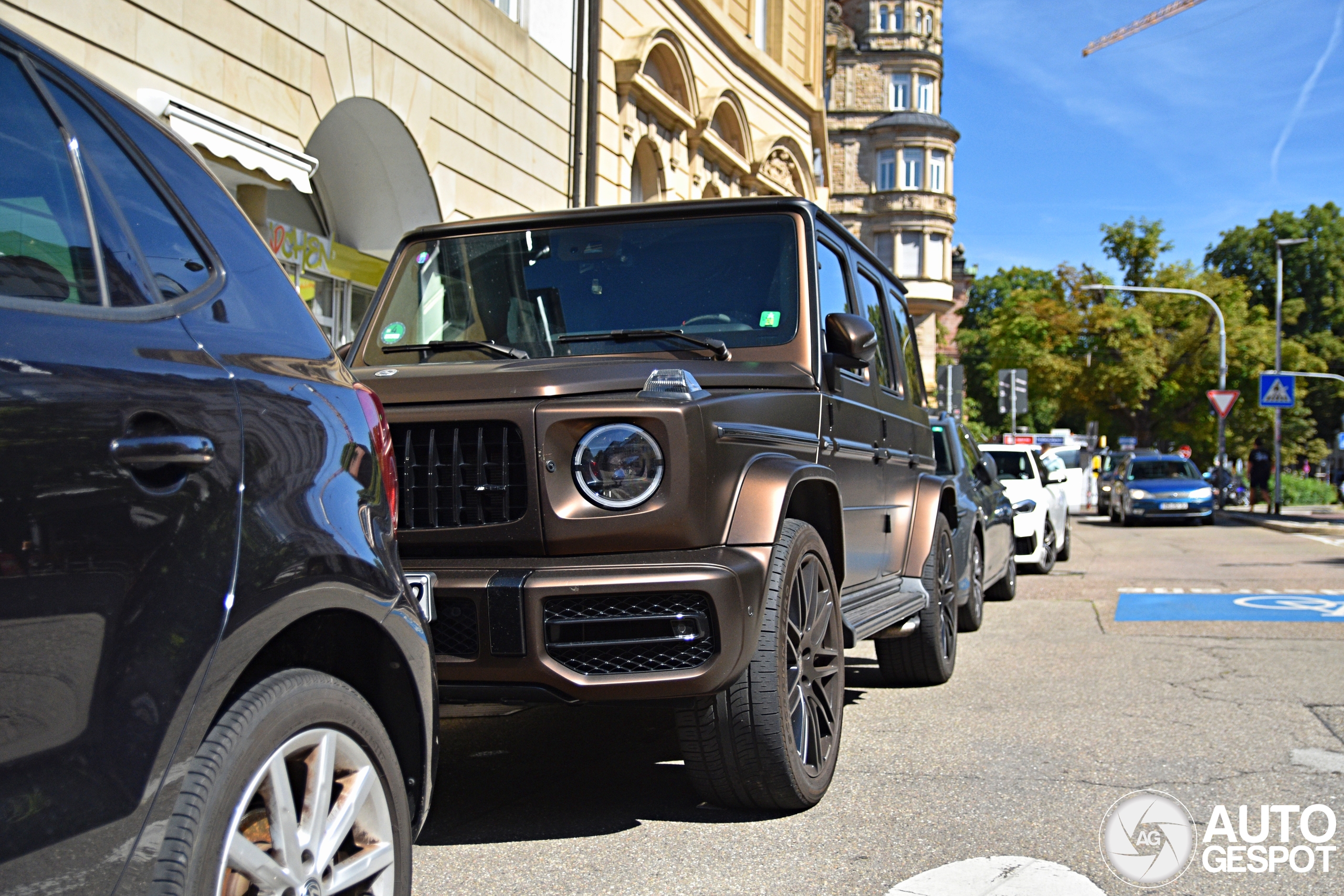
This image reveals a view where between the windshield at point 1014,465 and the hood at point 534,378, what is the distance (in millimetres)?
11572

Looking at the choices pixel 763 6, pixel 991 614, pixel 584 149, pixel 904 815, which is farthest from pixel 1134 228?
pixel 904 815

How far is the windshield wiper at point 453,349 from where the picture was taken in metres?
4.61

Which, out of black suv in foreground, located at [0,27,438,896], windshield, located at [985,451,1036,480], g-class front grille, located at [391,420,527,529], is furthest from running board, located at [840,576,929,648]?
windshield, located at [985,451,1036,480]

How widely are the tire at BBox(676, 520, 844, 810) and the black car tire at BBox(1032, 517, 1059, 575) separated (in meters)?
10.8

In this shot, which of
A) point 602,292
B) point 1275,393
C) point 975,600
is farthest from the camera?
point 1275,393

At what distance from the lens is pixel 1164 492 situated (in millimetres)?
27359

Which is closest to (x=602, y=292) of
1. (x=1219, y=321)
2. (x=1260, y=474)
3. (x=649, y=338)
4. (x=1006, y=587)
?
(x=649, y=338)

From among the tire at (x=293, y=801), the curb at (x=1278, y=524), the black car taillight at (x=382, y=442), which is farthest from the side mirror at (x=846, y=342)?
the curb at (x=1278, y=524)

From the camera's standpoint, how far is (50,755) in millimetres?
1807

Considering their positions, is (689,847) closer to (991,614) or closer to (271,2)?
(991,614)

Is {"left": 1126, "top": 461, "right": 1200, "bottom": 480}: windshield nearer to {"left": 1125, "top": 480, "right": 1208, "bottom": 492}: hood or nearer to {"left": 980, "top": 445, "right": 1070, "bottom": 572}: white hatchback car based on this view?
{"left": 1125, "top": 480, "right": 1208, "bottom": 492}: hood

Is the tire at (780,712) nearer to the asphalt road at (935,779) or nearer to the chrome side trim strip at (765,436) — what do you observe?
the asphalt road at (935,779)

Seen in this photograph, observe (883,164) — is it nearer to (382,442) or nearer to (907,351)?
(907,351)

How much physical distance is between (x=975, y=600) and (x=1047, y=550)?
6.20 metres
